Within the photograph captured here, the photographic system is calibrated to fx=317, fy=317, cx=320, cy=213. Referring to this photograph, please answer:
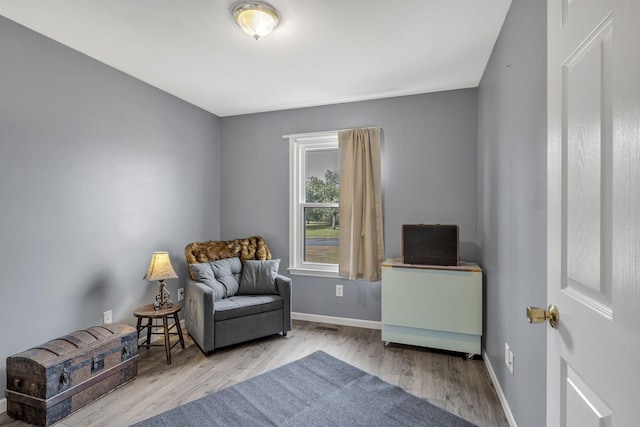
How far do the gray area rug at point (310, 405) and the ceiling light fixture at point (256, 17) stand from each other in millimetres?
2453

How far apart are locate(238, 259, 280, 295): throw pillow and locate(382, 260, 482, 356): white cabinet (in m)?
1.18

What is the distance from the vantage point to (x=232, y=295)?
3330 millimetres

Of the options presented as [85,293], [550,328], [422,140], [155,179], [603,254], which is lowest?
[85,293]

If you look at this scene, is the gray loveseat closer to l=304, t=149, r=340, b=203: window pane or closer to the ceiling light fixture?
l=304, t=149, r=340, b=203: window pane

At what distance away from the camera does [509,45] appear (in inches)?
77.2

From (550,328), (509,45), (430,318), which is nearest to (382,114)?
(509,45)

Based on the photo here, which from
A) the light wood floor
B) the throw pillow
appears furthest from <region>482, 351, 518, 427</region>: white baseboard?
the throw pillow

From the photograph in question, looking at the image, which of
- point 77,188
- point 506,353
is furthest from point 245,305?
point 506,353

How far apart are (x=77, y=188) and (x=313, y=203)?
91.6 inches

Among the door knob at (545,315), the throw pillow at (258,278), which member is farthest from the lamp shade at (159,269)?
the door knob at (545,315)

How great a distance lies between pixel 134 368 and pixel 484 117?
3.59 metres

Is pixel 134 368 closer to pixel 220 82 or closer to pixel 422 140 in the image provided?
pixel 220 82

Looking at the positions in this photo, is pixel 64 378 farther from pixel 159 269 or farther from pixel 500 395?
pixel 500 395

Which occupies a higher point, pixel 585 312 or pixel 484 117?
pixel 484 117
